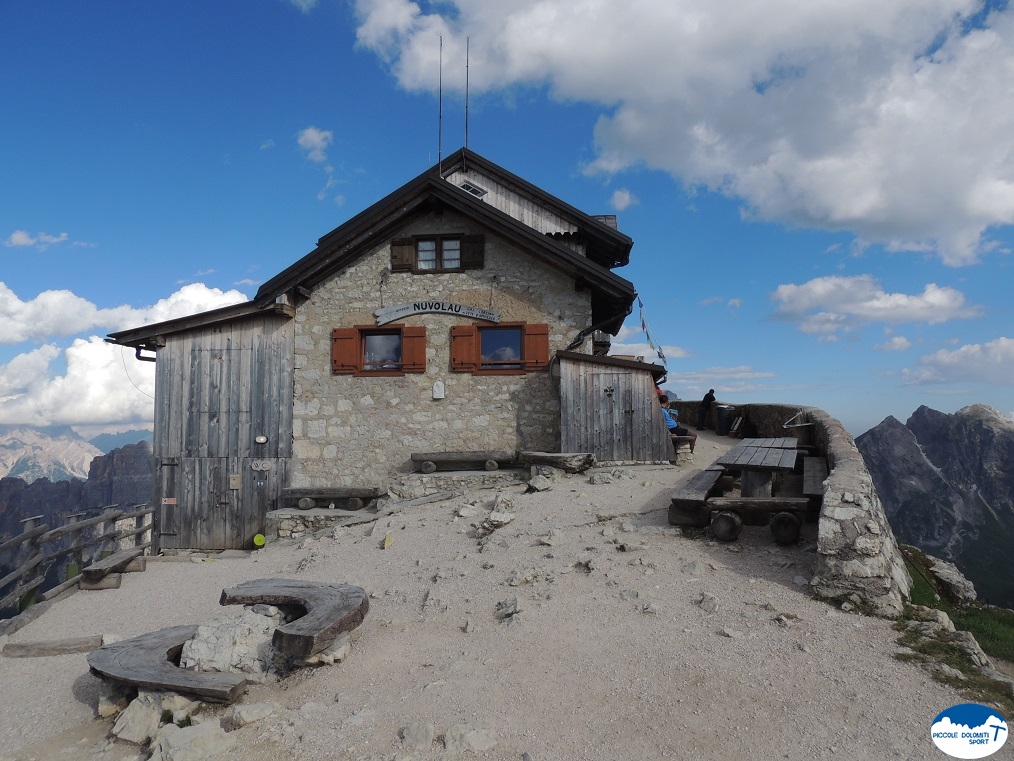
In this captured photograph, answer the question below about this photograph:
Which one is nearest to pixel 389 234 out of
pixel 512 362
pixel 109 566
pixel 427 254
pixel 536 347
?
pixel 427 254

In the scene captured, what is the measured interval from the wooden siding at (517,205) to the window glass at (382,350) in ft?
17.5

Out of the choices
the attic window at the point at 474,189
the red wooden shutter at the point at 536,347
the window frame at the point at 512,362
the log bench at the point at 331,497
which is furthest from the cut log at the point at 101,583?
the attic window at the point at 474,189

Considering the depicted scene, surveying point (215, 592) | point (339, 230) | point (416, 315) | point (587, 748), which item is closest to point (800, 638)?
point (587, 748)

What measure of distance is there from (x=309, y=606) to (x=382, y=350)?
811cm

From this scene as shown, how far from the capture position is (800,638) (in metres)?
4.33

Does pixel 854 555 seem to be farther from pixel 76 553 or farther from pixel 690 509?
pixel 76 553

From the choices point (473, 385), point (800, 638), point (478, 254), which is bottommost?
point (800, 638)

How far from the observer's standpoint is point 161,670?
441 centimetres

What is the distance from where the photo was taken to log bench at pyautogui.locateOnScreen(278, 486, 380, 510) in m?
12.3

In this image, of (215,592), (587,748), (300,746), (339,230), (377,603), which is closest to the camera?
(587,748)

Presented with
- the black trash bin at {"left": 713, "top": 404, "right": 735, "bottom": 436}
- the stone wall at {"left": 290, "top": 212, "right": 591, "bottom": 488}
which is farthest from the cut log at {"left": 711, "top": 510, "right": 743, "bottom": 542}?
the black trash bin at {"left": 713, "top": 404, "right": 735, "bottom": 436}

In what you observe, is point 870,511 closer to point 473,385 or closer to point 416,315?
point 473,385

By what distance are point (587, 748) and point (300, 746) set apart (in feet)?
5.56

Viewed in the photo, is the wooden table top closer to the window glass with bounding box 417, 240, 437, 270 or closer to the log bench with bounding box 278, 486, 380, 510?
the log bench with bounding box 278, 486, 380, 510
